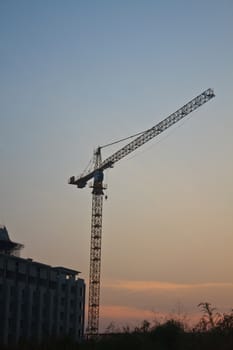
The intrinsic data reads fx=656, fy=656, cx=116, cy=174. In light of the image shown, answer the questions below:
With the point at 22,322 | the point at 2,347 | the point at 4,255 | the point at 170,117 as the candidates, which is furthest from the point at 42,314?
the point at 2,347

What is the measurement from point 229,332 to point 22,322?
8208cm

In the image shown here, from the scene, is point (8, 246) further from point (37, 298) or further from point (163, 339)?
point (163, 339)

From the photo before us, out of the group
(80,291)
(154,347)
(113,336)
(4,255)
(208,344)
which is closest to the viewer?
(208,344)

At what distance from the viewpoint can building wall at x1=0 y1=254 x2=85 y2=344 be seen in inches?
3703

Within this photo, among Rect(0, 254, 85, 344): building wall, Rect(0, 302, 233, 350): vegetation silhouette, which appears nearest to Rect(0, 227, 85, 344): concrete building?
Rect(0, 254, 85, 344): building wall

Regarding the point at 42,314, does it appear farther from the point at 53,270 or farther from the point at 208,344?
the point at 208,344

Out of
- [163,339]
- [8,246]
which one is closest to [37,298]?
[8,246]

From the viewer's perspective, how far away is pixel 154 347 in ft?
65.8

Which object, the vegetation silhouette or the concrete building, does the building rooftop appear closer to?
the concrete building

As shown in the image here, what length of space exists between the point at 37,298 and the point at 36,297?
0.75 ft

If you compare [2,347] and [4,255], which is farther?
[4,255]

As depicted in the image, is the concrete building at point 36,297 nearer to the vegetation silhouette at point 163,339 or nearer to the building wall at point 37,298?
the building wall at point 37,298

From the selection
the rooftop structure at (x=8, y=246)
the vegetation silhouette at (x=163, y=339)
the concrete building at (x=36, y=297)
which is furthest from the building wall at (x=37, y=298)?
the vegetation silhouette at (x=163, y=339)

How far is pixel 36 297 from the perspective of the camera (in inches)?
3971
